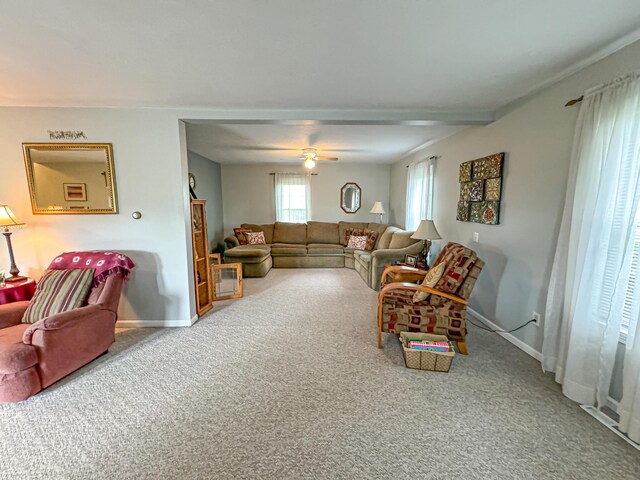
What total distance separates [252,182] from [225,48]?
5078 millimetres

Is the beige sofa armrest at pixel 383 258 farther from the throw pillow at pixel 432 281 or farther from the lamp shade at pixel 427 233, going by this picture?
the throw pillow at pixel 432 281

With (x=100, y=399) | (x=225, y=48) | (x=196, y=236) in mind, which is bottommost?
(x=100, y=399)

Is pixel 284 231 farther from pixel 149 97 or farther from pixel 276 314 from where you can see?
pixel 149 97

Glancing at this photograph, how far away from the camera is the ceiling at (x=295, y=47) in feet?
4.60

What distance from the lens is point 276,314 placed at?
3453 millimetres

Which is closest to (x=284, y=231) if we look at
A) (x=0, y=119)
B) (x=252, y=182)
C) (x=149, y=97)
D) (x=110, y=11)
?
(x=252, y=182)

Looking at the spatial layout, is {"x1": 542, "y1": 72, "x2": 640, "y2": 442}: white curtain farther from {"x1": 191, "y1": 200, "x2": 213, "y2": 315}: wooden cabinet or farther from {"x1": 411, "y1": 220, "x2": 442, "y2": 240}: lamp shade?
{"x1": 191, "y1": 200, "x2": 213, "y2": 315}: wooden cabinet

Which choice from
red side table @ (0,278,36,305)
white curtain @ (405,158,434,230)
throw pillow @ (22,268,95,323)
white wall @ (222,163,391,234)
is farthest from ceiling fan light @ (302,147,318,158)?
red side table @ (0,278,36,305)

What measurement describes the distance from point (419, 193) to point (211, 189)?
443 centimetres

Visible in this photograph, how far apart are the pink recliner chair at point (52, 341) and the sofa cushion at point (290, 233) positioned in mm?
3953

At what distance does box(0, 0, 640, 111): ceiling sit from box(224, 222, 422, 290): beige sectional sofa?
256cm

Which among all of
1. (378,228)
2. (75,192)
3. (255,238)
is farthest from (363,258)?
(75,192)

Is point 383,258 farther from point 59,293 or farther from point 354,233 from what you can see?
point 59,293

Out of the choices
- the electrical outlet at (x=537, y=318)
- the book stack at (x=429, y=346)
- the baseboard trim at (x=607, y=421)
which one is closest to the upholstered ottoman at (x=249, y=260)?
the book stack at (x=429, y=346)
